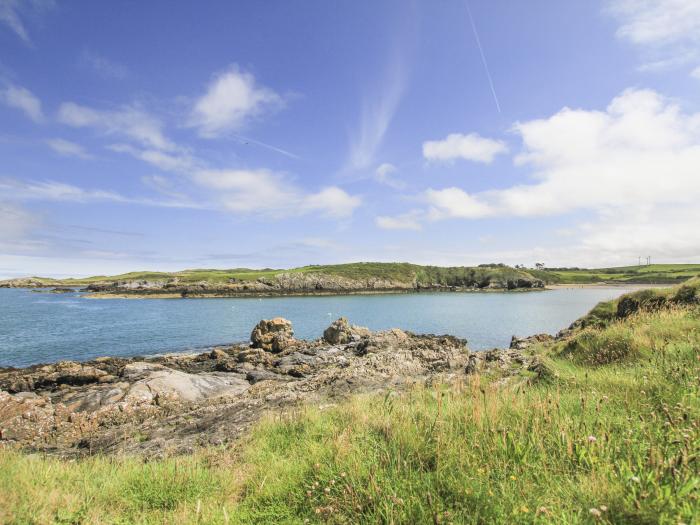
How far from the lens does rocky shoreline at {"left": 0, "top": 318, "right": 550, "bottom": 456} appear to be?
12.6 m

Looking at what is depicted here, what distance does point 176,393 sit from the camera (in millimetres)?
18516

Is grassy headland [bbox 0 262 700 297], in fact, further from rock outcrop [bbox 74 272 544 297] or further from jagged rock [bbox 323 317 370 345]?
jagged rock [bbox 323 317 370 345]

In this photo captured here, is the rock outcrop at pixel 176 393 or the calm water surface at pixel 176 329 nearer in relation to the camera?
the rock outcrop at pixel 176 393

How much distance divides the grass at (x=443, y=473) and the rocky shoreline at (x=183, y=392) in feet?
11.5

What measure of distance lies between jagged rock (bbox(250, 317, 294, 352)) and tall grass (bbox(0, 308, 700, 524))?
96.9 feet

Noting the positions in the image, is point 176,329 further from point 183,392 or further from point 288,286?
point 288,286

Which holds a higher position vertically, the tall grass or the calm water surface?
the tall grass

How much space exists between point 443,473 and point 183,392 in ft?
59.8

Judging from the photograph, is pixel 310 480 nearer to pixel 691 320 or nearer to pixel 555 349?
pixel 691 320

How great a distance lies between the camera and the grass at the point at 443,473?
10.9 feet

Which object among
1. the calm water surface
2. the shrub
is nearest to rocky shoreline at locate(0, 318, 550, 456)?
the shrub

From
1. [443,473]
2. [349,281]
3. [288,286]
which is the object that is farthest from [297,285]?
[443,473]

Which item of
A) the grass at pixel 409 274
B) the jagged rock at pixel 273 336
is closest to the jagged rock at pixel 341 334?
the jagged rock at pixel 273 336

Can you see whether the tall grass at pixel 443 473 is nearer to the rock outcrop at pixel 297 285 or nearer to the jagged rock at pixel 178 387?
the jagged rock at pixel 178 387
